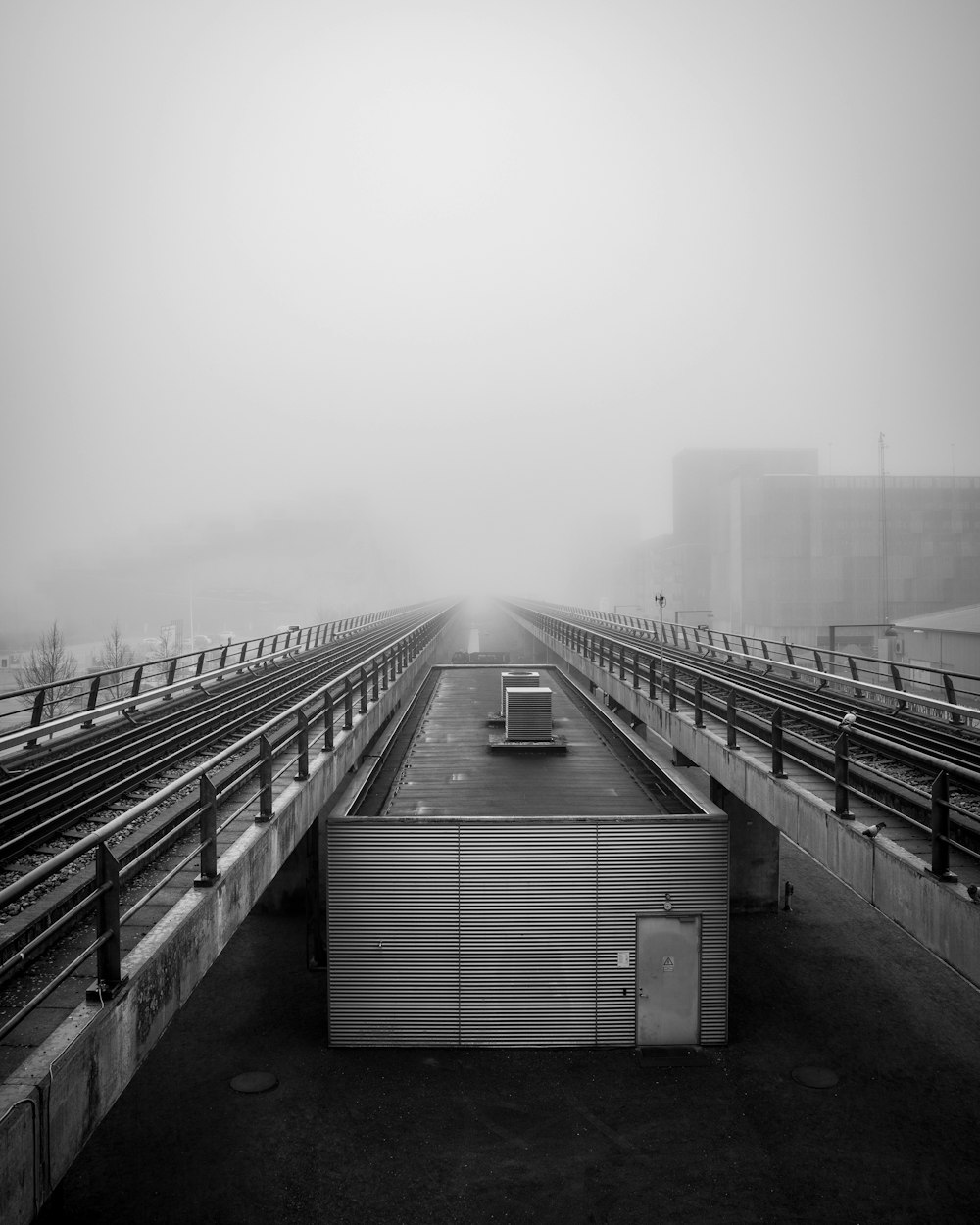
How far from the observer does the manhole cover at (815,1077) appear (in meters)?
11.6

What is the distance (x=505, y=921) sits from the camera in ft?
41.0

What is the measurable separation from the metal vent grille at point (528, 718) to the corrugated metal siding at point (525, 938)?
6572mm

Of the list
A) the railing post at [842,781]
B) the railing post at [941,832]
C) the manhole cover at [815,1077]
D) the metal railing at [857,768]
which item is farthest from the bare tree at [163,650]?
the railing post at [941,832]

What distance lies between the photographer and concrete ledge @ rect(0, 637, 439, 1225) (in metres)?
3.82

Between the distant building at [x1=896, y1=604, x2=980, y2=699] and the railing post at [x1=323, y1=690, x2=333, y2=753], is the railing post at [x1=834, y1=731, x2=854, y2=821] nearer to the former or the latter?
the railing post at [x1=323, y1=690, x2=333, y2=753]

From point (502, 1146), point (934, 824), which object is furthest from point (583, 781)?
point (934, 824)

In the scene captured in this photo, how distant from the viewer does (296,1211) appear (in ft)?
29.9

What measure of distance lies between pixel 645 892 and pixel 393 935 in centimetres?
401

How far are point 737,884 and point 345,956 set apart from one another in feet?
32.0

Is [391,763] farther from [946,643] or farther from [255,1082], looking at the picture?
[946,643]

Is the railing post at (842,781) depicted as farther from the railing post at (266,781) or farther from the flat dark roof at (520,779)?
the railing post at (266,781)

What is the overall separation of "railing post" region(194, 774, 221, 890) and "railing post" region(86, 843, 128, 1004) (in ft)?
5.54

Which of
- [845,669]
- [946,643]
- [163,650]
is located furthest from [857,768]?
[163,650]

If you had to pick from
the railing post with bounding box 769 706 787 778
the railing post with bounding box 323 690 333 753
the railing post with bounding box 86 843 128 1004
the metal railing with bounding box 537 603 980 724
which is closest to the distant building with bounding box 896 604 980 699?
the metal railing with bounding box 537 603 980 724
